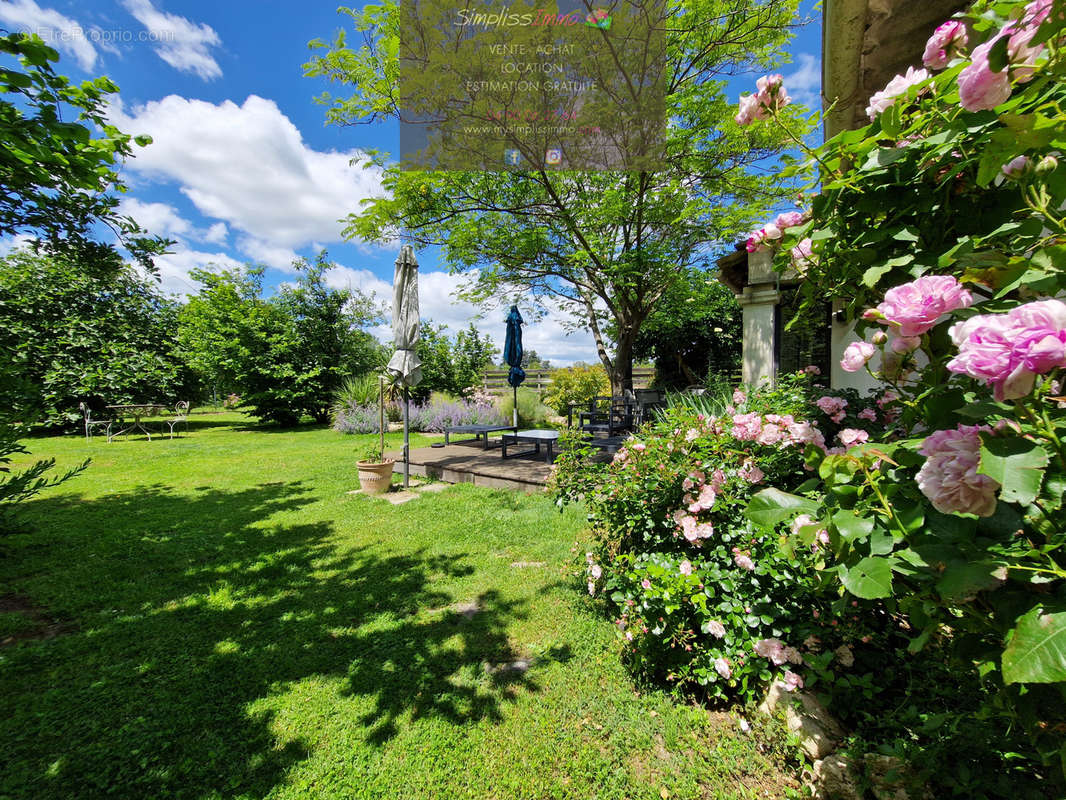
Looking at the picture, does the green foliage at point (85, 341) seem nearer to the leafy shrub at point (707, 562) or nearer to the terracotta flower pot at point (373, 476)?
the terracotta flower pot at point (373, 476)

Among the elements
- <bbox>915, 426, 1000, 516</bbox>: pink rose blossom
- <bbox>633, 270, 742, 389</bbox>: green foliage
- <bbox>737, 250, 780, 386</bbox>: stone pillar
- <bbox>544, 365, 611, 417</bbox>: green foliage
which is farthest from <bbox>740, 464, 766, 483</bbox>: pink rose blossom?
<bbox>544, 365, 611, 417</bbox>: green foliage

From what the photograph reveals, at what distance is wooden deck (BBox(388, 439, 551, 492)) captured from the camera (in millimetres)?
5656

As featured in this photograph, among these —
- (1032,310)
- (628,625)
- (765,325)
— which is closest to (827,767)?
(628,625)

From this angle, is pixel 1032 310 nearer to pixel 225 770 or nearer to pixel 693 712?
pixel 693 712

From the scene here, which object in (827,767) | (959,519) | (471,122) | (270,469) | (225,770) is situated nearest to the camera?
(959,519)

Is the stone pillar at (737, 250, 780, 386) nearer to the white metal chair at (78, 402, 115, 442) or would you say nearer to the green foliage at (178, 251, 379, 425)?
the green foliage at (178, 251, 379, 425)

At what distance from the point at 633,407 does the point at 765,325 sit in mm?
3717

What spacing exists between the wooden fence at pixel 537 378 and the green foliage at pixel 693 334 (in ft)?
3.15

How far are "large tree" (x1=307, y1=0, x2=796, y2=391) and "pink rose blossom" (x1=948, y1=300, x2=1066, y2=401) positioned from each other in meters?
6.71

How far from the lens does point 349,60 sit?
22.1 ft

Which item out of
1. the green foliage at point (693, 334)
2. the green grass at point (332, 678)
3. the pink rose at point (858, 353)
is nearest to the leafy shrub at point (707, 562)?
the green grass at point (332, 678)

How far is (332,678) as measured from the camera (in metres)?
2.21

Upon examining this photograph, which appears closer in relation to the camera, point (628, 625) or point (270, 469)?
point (628, 625)

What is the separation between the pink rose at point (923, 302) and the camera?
82 cm
